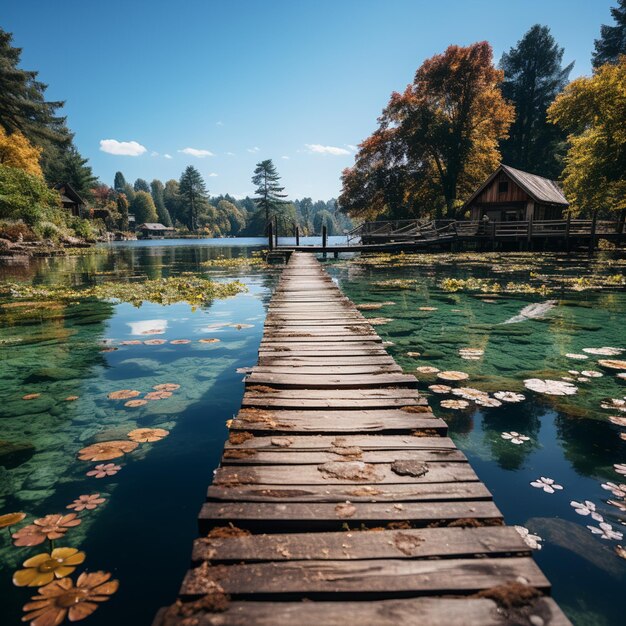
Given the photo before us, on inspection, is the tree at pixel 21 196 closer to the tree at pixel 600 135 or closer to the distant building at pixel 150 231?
the tree at pixel 600 135

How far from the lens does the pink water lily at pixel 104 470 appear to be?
322 centimetres

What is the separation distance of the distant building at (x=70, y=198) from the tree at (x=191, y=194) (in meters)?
50.2

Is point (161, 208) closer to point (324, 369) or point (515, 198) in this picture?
point (515, 198)

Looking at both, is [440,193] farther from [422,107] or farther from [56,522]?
[56,522]

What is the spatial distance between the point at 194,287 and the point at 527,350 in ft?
35.3

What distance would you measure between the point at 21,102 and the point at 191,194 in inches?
2528

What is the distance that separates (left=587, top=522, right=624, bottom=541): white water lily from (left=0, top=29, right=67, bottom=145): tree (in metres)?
51.7

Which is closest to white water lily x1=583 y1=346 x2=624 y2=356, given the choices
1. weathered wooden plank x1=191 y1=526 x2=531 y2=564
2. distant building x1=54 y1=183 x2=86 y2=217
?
weathered wooden plank x1=191 y1=526 x2=531 y2=564

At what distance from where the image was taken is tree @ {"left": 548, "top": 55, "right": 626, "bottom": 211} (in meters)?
20.8

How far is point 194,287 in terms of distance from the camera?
13.5 metres

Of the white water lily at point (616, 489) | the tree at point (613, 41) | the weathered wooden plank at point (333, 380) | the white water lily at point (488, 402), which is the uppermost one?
the tree at point (613, 41)

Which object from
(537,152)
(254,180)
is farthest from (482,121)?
(254,180)

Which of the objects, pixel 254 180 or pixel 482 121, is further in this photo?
pixel 254 180

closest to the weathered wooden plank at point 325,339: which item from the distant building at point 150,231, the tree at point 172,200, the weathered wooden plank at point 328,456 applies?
the weathered wooden plank at point 328,456
